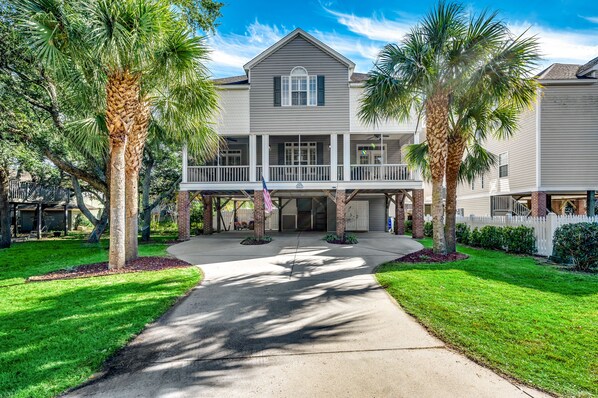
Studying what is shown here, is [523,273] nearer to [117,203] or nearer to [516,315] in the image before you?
[516,315]

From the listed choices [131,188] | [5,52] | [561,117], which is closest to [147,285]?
[131,188]

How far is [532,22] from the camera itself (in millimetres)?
8578

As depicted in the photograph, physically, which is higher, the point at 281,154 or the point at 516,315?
the point at 281,154

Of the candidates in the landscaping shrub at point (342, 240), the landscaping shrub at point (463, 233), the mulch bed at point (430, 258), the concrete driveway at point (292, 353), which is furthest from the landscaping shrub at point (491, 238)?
the concrete driveway at point (292, 353)

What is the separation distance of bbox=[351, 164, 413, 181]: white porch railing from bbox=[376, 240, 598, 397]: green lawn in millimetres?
7893

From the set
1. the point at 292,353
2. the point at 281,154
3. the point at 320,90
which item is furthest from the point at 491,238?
the point at 292,353

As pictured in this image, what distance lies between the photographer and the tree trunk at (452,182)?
404 inches

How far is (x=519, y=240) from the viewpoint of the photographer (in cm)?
1127

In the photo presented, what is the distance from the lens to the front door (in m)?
20.9

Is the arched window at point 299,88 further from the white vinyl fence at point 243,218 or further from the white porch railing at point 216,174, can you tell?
the white vinyl fence at point 243,218

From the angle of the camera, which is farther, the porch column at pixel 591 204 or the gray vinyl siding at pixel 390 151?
the gray vinyl siding at pixel 390 151

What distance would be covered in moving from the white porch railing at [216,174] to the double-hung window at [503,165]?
49.4 ft

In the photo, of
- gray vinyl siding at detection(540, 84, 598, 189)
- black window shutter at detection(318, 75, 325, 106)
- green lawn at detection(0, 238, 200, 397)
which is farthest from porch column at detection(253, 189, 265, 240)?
gray vinyl siding at detection(540, 84, 598, 189)

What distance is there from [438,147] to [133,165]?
9.35 m
